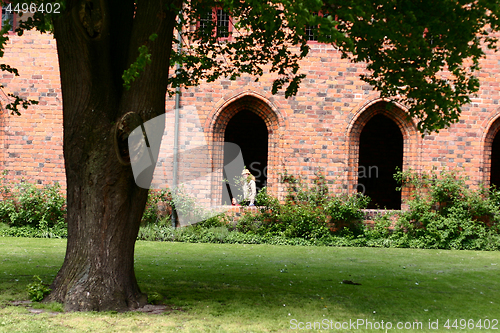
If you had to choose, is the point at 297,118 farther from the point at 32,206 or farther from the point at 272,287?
the point at 32,206

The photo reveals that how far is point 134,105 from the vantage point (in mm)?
5090

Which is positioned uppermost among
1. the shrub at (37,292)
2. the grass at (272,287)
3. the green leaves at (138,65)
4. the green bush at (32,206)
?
the green leaves at (138,65)

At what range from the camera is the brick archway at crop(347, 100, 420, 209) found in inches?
492

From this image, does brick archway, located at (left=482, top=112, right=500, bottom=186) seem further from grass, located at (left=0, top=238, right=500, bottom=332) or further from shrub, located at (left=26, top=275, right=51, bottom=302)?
shrub, located at (left=26, top=275, right=51, bottom=302)

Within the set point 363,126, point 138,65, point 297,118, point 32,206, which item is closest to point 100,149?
point 138,65

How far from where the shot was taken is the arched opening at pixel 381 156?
17078 millimetres

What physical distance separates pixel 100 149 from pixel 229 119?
7589mm

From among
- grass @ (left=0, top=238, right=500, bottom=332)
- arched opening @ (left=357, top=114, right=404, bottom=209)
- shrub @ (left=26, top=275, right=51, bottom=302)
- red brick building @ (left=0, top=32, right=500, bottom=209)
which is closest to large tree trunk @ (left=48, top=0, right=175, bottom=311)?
shrub @ (left=26, top=275, right=51, bottom=302)

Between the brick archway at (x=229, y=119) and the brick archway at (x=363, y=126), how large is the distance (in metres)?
2.00

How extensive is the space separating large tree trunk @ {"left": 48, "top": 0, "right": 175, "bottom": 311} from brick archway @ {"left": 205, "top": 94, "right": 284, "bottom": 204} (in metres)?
7.23

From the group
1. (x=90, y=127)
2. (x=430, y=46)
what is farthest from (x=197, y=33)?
(x=430, y=46)

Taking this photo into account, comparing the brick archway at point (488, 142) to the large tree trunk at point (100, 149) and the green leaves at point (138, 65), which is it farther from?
the green leaves at point (138, 65)

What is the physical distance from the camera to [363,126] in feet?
41.5

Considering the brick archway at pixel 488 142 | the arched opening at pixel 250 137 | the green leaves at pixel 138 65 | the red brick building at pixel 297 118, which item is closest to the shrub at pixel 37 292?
the green leaves at pixel 138 65
